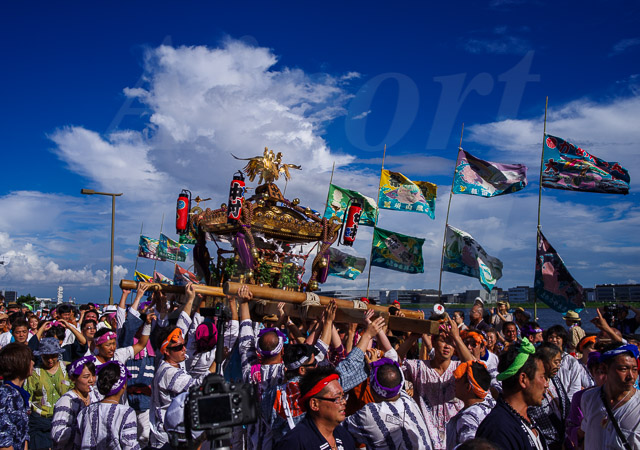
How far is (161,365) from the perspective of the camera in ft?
18.2

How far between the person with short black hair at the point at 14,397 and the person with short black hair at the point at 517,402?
3931mm

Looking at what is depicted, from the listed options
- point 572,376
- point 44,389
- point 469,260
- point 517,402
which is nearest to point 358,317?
point 517,402

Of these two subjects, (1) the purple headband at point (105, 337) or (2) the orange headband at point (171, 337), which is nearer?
(2) the orange headband at point (171, 337)

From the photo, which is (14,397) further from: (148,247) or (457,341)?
(148,247)

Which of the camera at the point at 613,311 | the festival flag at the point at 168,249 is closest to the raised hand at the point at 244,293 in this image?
the camera at the point at 613,311

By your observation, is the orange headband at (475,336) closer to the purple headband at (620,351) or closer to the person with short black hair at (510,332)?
the purple headband at (620,351)

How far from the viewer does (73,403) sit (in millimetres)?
5191

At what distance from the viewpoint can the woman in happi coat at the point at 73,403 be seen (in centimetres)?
494

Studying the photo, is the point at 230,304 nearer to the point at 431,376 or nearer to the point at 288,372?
the point at 288,372

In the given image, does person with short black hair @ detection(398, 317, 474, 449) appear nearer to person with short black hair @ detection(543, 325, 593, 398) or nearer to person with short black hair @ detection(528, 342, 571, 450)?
person with short black hair @ detection(528, 342, 571, 450)

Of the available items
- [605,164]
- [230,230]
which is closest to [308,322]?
[230,230]

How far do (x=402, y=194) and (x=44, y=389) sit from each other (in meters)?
12.8

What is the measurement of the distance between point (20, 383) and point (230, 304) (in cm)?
210

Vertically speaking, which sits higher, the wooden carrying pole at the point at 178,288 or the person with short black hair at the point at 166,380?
the wooden carrying pole at the point at 178,288
